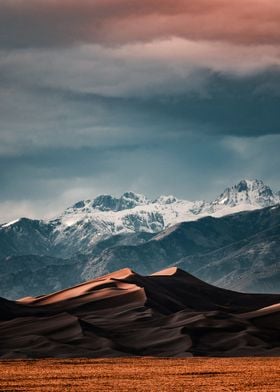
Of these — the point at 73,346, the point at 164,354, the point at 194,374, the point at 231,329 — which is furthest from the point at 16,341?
the point at 194,374

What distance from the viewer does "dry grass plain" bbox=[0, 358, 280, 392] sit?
76875 millimetres

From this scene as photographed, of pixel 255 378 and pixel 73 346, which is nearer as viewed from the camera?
pixel 255 378

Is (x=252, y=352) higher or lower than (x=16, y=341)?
lower

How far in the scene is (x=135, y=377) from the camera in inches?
3593

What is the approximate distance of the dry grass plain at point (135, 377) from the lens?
7688 centimetres

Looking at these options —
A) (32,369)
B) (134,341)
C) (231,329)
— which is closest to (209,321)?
(231,329)

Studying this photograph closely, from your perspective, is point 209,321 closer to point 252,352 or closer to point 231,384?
point 252,352

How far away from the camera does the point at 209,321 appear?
636 ft

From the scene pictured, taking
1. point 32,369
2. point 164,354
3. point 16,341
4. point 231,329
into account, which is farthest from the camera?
point 231,329

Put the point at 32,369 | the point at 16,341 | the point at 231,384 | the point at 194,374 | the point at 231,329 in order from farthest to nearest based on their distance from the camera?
the point at 231,329
the point at 16,341
the point at 32,369
the point at 194,374
the point at 231,384

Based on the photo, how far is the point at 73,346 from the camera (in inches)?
6521

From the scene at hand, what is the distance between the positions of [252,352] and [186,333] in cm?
2193

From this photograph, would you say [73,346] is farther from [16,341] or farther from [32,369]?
[32,369]

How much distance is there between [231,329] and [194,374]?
9438 centimetres
